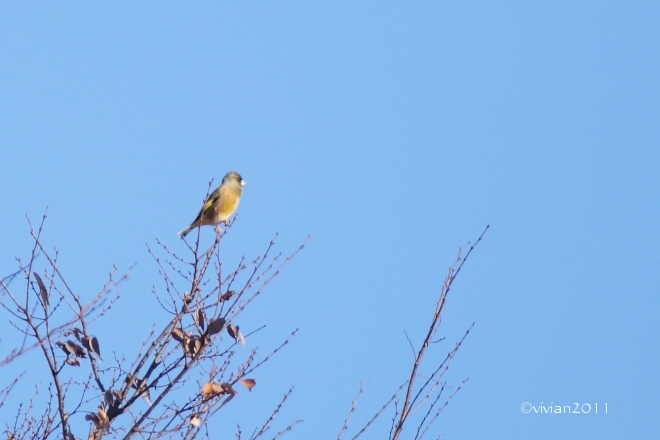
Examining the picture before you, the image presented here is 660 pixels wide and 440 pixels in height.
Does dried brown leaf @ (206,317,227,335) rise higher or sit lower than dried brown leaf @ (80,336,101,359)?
higher

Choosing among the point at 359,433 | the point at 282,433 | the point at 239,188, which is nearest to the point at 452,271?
the point at 359,433

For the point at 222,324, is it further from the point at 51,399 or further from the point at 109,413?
the point at 51,399

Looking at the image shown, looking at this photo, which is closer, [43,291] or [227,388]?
[227,388]

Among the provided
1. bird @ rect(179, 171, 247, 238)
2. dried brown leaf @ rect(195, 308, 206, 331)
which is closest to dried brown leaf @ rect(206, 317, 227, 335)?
dried brown leaf @ rect(195, 308, 206, 331)

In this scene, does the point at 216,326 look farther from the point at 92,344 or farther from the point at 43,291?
the point at 43,291

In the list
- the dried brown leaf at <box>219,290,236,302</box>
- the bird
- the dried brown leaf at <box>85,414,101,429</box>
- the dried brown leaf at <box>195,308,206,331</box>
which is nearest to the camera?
the dried brown leaf at <box>85,414,101,429</box>

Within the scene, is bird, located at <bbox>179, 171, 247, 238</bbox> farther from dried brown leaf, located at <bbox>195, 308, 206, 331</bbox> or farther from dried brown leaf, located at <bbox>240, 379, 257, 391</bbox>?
dried brown leaf, located at <bbox>240, 379, 257, 391</bbox>

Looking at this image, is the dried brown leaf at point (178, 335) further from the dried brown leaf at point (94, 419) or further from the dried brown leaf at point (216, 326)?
the dried brown leaf at point (94, 419)

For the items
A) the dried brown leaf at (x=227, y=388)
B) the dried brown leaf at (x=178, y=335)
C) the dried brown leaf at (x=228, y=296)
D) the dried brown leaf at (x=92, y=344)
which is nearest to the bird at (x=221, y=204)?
the dried brown leaf at (x=228, y=296)

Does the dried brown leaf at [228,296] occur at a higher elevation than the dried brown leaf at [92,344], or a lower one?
higher

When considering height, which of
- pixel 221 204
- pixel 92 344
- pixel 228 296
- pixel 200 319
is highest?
pixel 221 204

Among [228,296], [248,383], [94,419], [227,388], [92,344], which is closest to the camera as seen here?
[94,419]

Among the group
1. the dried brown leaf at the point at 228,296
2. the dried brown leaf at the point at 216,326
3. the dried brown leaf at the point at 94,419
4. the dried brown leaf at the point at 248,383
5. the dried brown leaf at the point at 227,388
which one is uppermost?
the dried brown leaf at the point at 228,296

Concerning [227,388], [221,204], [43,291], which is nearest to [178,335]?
[227,388]
